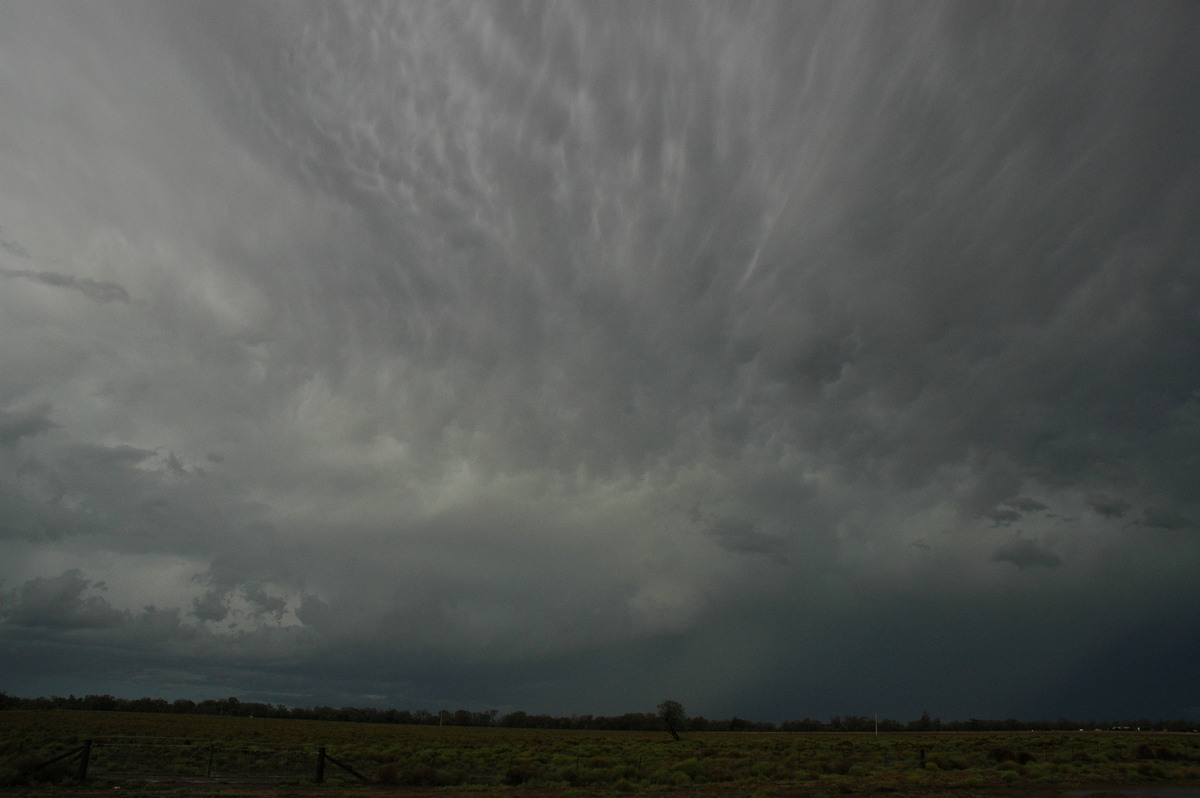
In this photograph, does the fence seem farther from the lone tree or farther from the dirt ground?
the lone tree

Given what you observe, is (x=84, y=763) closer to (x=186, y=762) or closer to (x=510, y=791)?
(x=186, y=762)

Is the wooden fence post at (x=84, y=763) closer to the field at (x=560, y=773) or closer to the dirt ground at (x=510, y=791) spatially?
the field at (x=560, y=773)

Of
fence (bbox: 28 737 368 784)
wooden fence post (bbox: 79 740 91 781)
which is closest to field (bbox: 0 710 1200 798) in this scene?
fence (bbox: 28 737 368 784)

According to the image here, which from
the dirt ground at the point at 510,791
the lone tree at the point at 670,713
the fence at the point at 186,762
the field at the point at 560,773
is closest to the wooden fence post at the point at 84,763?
the fence at the point at 186,762

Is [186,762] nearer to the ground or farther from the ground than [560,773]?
nearer to the ground

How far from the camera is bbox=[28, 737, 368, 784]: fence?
119 ft

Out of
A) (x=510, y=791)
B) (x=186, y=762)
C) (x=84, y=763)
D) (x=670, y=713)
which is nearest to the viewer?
(x=84, y=763)

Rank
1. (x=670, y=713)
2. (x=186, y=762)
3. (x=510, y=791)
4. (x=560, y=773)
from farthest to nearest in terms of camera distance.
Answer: (x=670, y=713) < (x=186, y=762) < (x=560, y=773) < (x=510, y=791)

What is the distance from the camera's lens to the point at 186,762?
4769 centimetres

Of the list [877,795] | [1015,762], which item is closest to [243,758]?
[877,795]

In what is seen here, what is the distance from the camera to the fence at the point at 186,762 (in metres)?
36.1

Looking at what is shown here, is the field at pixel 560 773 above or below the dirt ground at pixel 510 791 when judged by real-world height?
below

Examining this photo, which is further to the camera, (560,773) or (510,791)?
(560,773)

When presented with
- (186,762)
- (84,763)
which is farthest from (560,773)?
(186,762)
